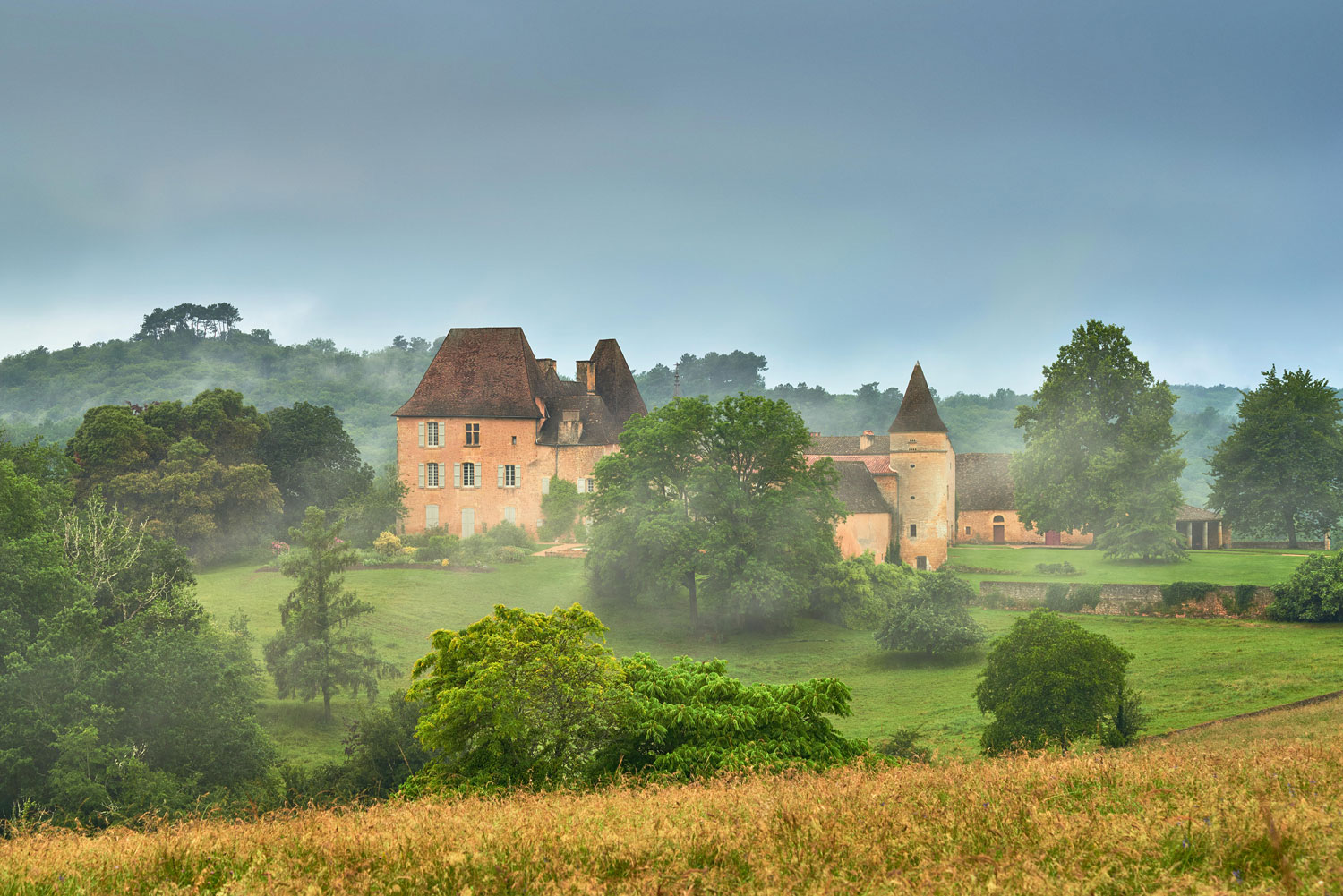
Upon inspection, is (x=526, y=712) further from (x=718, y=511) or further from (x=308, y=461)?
(x=308, y=461)

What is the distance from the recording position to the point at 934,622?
110 feet

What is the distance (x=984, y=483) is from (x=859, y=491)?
18.6 meters

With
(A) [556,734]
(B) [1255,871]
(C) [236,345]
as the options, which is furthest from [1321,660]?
(C) [236,345]

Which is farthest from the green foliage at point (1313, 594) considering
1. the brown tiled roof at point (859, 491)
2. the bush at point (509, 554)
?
the bush at point (509, 554)

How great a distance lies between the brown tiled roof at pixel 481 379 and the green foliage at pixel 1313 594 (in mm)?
37544

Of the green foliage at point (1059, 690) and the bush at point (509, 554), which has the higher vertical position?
the bush at point (509, 554)

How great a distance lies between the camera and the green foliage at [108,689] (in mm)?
16906

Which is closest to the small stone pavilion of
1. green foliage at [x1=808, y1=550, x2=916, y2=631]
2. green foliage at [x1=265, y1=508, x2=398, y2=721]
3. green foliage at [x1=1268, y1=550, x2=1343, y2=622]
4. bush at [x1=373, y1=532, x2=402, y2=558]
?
green foliage at [x1=1268, y1=550, x2=1343, y2=622]

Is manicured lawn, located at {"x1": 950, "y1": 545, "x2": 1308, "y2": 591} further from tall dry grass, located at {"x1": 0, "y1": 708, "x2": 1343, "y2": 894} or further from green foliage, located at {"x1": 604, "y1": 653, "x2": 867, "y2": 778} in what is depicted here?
tall dry grass, located at {"x1": 0, "y1": 708, "x2": 1343, "y2": 894}

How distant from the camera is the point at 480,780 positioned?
38.4 ft

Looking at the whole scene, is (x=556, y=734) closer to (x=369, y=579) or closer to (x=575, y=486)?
(x=369, y=579)

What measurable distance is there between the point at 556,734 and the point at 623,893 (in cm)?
773

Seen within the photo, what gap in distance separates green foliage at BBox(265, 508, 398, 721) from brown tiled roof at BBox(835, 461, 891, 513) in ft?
101

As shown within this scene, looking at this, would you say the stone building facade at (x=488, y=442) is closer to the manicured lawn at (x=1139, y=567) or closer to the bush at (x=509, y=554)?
the bush at (x=509, y=554)
